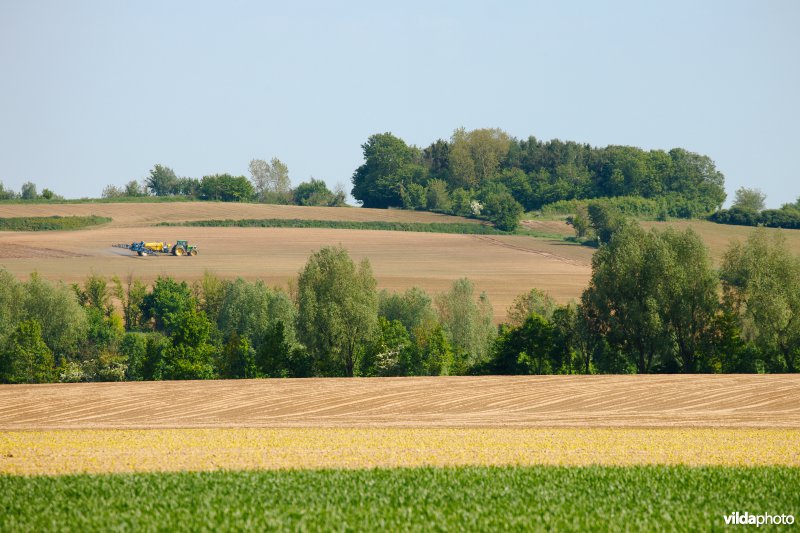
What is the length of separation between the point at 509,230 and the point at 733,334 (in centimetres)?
7580

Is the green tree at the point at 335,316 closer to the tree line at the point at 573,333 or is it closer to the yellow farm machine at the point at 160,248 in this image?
the tree line at the point at 573,333

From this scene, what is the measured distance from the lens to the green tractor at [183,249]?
10931 centimetres

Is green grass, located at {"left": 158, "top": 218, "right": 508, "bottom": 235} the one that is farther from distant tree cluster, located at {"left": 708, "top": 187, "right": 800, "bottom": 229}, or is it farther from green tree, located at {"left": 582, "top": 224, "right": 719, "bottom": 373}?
green tree, located at {"left": 582, "top": 224, "right": 719, "bottom": 373}

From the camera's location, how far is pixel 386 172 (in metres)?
179

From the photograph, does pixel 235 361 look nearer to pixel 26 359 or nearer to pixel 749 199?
pixel 26 359

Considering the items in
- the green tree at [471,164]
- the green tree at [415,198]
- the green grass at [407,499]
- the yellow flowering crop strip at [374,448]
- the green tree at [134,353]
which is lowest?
the green tree at [134,353]

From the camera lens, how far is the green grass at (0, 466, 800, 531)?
1953 centimetres

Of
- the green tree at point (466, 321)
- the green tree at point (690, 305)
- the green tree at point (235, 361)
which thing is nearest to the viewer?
the green tree at point (690, 305)

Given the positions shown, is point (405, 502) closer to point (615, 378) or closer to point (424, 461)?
point (424, 461)

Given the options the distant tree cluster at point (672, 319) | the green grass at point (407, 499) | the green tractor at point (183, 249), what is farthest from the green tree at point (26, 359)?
the green grass at point (407, 499)

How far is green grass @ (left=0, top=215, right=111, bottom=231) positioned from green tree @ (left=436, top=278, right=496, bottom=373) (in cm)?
6089

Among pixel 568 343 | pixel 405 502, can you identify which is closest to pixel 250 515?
pixel 405 502

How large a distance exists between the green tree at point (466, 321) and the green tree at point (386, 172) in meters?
86.1

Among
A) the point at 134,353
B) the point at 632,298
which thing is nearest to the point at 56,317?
the point at 134,353
